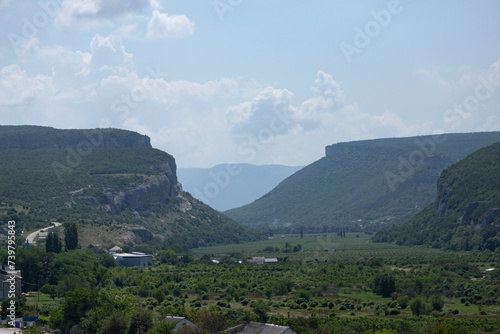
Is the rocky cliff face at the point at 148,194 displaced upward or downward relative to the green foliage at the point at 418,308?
upward

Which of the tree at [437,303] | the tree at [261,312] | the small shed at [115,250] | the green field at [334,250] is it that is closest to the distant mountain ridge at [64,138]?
the green field at [334,250]

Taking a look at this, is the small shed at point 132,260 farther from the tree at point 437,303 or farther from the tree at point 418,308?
the tree at point 418,308

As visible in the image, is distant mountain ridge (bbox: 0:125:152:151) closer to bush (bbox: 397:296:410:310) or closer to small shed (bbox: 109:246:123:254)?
small shed (bbox: 109:246:123:254)

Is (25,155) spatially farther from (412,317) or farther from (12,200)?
(412,317)

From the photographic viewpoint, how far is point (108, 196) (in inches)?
5605

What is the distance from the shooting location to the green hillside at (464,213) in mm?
116206

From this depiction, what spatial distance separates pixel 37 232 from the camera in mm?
105562

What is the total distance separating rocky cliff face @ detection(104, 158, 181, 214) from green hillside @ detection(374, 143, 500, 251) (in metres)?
49.5

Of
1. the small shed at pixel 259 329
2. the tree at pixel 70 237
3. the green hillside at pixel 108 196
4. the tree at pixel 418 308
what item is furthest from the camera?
the green hillside at pixel 108 196

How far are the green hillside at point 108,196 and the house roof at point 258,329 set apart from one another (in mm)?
67839

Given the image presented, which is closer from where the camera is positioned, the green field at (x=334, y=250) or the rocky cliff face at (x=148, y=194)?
the green field at (x=334, y=250)

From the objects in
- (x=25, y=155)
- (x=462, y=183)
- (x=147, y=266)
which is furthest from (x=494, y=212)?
(x=25, y=155)

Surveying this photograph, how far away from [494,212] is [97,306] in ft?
276

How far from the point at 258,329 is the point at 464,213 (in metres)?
93.8
